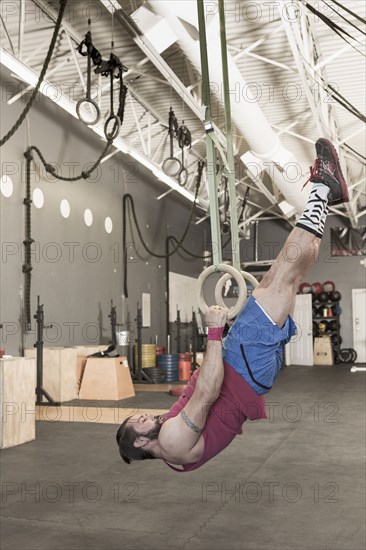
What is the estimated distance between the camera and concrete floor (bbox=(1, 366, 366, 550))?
9.63 ft

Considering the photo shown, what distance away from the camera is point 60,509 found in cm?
338

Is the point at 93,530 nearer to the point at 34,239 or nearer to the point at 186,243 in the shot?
the point at 34,239

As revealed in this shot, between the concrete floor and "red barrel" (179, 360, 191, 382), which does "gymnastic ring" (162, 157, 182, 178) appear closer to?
"red barrel" (179, 360, 191, 382)

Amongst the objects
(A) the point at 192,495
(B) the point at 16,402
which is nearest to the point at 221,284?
(A) the point at 192,495

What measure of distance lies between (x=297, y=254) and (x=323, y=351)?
12535 millimetres

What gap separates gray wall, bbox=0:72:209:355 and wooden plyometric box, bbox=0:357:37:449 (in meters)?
1.46

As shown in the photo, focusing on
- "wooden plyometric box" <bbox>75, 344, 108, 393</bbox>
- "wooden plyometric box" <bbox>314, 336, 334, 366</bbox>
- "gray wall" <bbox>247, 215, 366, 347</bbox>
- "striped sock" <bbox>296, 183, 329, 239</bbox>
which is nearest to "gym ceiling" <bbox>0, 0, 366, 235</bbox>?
"striped sock" <bbox>296, 183, 329, 239</bbox>

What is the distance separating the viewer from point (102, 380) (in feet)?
24.7

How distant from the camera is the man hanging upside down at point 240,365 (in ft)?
6.98

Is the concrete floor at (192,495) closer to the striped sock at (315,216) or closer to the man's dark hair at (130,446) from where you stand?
the man's dark hair at (130,446)

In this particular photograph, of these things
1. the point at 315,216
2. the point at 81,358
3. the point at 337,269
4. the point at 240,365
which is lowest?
the point at 81,358

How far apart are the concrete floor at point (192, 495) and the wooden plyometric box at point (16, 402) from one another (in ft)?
0.48

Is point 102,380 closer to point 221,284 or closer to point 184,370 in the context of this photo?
point 184,370

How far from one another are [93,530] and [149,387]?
19.3ft
